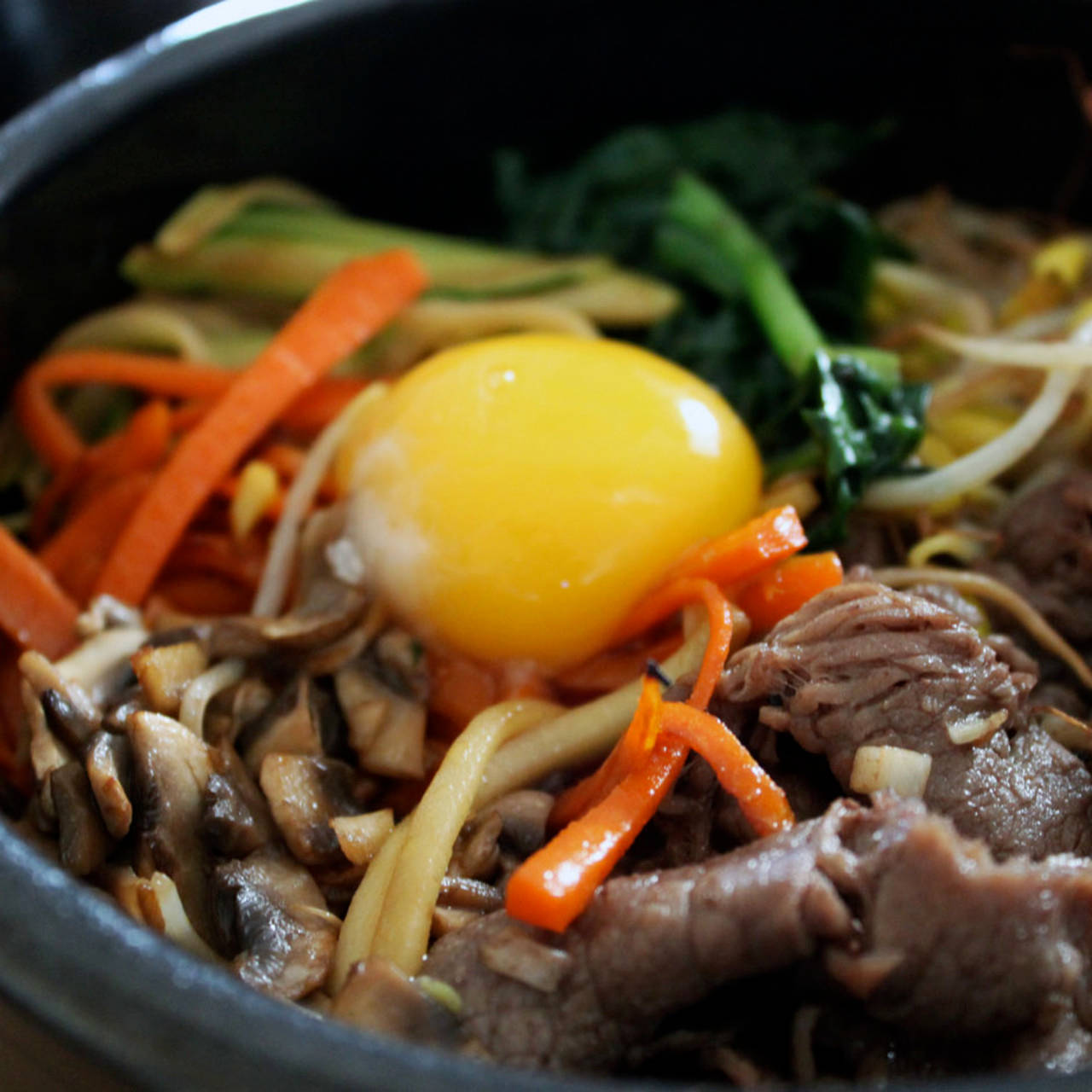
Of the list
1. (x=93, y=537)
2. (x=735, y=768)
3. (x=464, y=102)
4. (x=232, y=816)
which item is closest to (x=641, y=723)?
(x=735, y=768)

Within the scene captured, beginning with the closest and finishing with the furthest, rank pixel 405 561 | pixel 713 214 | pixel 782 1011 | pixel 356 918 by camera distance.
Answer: pixel 782 1011 < pixel 356 918 < pixel 405 561 < pixel 713 214

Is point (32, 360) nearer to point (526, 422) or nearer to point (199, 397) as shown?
point (199, 397)

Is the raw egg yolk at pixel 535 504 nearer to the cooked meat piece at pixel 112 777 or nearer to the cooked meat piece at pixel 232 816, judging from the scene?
the cooked meat piece at pixel 232 816

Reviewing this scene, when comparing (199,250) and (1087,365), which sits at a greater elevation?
(199,250)

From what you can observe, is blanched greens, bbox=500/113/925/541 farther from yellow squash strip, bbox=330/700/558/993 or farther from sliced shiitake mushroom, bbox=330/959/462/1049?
sliced shiitake mushroom, bbox=330/959/462/1049

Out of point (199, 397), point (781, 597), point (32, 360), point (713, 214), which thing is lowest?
point (781, 597)

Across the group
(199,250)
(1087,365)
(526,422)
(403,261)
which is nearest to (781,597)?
(526,422)

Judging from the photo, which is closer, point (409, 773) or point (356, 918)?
point (356, 918)

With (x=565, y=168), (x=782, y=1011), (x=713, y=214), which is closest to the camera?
(x=782, y=1011)
